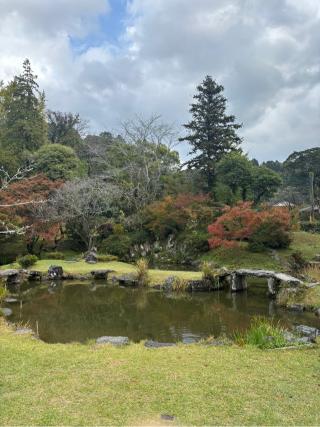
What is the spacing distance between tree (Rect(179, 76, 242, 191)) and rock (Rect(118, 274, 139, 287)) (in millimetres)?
13835

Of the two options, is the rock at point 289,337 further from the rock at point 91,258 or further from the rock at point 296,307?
the rock at point 91,258

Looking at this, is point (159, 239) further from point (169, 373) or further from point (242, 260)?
point (169, 373)

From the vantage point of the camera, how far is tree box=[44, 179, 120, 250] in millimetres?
22938

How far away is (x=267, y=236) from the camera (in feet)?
64.9

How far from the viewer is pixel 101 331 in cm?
1029

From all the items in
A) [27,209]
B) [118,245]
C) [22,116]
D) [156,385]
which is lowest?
[156,385]

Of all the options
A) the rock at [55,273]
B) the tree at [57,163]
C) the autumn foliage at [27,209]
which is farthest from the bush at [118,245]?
the tree at [57,163]

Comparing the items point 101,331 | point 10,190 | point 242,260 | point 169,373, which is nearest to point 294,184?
point 242,260

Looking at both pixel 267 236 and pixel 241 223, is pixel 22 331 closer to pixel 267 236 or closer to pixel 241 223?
pixel 241 223

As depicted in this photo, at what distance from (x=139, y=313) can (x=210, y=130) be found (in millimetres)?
20707

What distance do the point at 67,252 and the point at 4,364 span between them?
19.6m

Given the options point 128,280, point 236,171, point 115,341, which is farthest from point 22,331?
point 236,171

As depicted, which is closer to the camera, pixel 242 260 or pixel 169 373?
pixel 169 373

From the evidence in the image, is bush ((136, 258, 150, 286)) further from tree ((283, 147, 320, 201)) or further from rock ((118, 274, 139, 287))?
tree ((283, 147, 320, 201))
